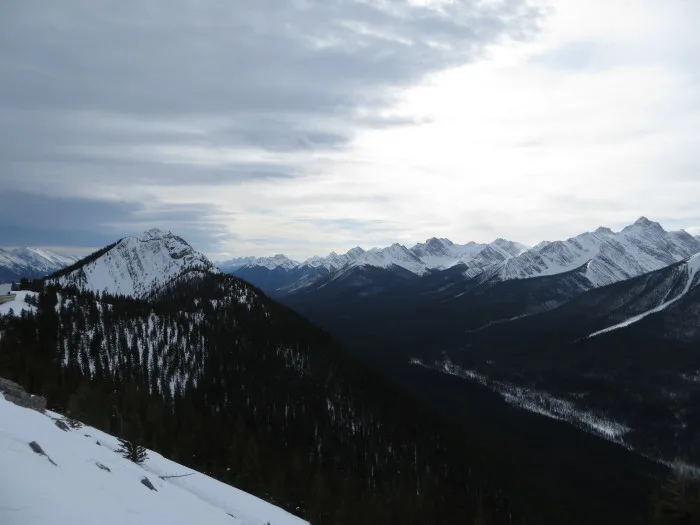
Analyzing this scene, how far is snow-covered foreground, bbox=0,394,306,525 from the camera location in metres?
14.9

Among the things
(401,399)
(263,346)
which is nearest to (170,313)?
(263,346)

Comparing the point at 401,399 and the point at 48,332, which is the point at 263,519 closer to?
the point at 48,332

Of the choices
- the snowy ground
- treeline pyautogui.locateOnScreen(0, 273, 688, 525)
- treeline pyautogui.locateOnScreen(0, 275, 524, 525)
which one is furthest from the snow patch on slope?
treeline pyautogui.locateOnScreen(0, 275, 524, 525)

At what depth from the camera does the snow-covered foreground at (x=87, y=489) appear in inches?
585

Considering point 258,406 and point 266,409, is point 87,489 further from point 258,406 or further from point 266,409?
point 258,406

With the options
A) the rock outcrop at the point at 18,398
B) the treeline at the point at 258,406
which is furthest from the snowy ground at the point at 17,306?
the rock outcrop at the point at 18,398

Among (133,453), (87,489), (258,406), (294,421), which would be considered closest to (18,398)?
(133,453)

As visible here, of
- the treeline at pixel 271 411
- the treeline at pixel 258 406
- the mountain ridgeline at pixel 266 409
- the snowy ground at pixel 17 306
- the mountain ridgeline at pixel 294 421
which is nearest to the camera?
the treeline at pixel 258 406

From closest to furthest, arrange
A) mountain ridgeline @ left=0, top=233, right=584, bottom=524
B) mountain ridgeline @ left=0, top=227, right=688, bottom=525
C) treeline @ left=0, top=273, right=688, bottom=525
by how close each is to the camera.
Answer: mountain ridgeline @ left=0, top=233, right=584, bottom=524
treeline @ left=0, top=273, right=688, bottom=525
mountain ridgeline @ left=0, top=227, right=688, bottom=525

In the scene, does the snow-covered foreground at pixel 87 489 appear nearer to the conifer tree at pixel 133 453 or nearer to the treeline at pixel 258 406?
the conifer tree at pixel 133 453

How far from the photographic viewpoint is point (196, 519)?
71.5 ft

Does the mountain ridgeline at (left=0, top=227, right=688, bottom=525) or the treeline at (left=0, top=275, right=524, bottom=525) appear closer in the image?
the treeline at (left=0, top=275, right=524, bottom=525)

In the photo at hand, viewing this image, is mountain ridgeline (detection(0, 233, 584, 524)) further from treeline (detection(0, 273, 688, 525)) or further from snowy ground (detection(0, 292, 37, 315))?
snowy ground (detection(0, 292, 37, 315))

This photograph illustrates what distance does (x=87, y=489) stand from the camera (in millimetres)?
18141
